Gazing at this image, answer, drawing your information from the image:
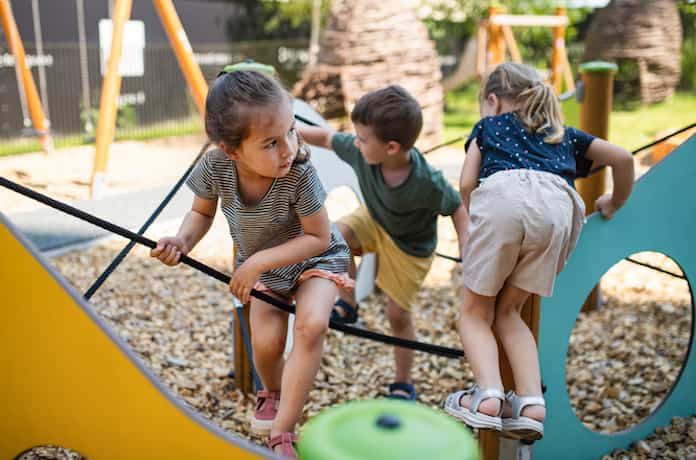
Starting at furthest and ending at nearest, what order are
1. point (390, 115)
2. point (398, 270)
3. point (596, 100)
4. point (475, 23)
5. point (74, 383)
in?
point (475, 23)
point (596, 100)
point (398, 270)
point (390, 115)
point (74, 383)

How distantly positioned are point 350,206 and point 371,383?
2.74 metres

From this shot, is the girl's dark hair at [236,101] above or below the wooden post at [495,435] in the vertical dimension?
above

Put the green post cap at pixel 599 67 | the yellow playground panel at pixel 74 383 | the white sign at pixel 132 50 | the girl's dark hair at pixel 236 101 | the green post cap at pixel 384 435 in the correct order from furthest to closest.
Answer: the white sign at pixel 132 50 < the green post cap at pixel 599 67 < the girl's dark hair at pixel 236 101 < the yellow playground panel at pixel 74 383 < the green post cap at pixel 384 435

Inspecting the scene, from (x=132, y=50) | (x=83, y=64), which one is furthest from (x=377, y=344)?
(x=132, y=50)

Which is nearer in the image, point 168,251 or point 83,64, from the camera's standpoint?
point 168,251

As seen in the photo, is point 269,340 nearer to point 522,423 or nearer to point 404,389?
point 522,423

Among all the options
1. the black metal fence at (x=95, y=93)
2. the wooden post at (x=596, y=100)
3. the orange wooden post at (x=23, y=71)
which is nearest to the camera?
the wooden post at (x=596, y=100)

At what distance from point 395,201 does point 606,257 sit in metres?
0.73

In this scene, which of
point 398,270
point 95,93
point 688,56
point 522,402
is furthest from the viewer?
point 688,56

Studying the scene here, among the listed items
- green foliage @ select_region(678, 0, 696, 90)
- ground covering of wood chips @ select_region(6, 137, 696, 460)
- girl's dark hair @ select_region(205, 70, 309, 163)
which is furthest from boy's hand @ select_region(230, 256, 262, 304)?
green foliage @ select_region(678, 0, 696, 90)

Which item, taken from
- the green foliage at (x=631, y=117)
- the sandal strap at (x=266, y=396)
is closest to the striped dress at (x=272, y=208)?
the sandal strap at (x=266, y=396)

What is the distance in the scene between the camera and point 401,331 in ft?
9.11

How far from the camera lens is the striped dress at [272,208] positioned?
71.7 inches

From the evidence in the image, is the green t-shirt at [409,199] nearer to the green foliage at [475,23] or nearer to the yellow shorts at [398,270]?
the yellow shorts at [398,270]
